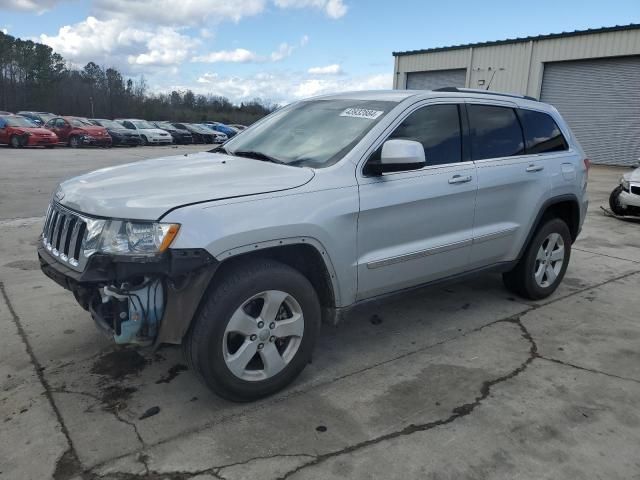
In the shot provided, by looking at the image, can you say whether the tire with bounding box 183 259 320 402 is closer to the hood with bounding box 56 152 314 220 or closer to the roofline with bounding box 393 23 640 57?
the hood with bounding box 56 152 314 220

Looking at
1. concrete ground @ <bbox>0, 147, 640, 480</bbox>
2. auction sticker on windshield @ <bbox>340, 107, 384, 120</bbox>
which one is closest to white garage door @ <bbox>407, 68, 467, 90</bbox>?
concrete ground @ <bbox>0, 147, 640, 480</bbox>

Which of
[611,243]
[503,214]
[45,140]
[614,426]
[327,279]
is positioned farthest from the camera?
[45,140]

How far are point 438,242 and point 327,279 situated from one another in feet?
3.35

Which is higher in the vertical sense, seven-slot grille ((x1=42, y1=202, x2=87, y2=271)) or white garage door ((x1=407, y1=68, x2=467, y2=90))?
white garage door ((x1=407, y1=68, x2=467, y2=90))

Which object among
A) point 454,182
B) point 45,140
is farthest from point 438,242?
point 45,140

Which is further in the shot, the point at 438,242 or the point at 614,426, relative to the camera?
the point at 438,242

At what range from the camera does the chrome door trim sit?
352 centimetres

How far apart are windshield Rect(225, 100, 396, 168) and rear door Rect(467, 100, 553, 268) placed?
95 cm

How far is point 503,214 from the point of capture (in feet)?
14.4

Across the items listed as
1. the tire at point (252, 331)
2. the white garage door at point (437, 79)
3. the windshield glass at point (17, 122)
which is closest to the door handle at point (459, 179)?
the tire at point (252, 331)

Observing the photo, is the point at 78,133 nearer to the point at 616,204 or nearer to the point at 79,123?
the point at 79,123

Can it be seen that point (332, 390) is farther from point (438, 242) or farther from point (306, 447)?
point (438, 242)

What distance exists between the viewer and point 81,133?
1030 inches

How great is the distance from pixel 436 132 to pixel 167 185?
2012 millimetres
